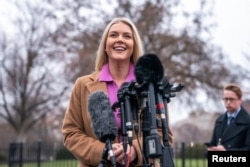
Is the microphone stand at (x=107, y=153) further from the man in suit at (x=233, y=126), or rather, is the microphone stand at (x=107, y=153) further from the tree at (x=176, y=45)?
the tree at (x=176, y=45)

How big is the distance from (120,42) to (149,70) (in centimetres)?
65

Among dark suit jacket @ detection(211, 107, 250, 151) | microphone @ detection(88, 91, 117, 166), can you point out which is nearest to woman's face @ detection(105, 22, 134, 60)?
microphone @ detection(88, 91, 117, 166)

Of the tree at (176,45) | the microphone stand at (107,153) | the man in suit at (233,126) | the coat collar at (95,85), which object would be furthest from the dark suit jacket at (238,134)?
the tree at (176,45)

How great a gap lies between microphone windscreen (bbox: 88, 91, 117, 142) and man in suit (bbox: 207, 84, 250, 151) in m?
3.23

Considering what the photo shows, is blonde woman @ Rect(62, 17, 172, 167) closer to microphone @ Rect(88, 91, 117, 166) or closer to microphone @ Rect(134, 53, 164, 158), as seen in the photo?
microphone @ Rect(88, 91, 117, 166)

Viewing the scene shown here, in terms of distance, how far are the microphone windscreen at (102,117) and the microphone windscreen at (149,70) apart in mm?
259

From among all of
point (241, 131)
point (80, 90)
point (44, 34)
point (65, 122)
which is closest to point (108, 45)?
point (80, 90)

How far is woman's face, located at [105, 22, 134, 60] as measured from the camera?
10.2 feet

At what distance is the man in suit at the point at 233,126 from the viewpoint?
5.62 meters

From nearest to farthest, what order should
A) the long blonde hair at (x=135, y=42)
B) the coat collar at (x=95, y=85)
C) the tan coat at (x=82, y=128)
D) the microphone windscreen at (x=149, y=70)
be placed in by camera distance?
the microphone windscreen at (x=149, y=70) → the tan coat at (x=82, y=128) → the coat collar at (x=95, y=85) → the long blonde hair at (x=135, y=42)

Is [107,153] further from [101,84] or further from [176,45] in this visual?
[176,45]

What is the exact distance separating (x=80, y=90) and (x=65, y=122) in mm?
247

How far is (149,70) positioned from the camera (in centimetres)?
250

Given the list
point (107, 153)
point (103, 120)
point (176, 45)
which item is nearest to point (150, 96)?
point (103, 120)
